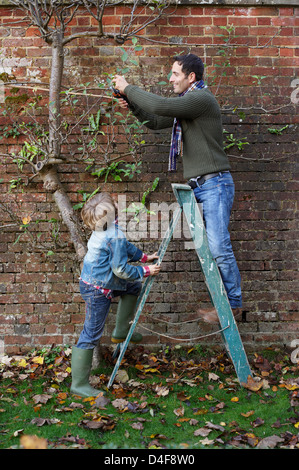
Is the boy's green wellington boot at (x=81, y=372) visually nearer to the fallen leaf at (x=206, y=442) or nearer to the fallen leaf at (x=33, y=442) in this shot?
the fallen leaf at (x=33, y=442)

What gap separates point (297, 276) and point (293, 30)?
2240 mm

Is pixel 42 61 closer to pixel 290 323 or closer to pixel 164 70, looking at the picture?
pixel 164 70

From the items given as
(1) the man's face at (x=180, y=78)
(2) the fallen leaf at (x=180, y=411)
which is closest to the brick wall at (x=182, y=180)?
(1) the man's face at (x=180, y=78)

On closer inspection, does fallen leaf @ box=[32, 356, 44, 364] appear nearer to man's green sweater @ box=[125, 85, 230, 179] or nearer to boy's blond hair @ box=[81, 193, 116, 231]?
boy's blond hair @ box=[81, 193, 116, 231]

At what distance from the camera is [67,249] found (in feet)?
13.2

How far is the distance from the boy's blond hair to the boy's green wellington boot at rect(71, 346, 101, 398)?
0.91m

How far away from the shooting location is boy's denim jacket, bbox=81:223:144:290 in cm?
Answer: 310

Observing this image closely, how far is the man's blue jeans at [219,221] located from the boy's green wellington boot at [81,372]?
1157mm

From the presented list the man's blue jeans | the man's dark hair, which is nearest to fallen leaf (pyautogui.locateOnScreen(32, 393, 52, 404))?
the man's blue jeans

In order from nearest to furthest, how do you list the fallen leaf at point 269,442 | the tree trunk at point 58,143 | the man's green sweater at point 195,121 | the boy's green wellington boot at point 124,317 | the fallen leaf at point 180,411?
the fallen leaf at point 269,442, the fallen leaf at point 180,411, the man's green sweater at point 195,121, the boy's green wellington boot at point 124,317, the tree trunk at point 58,143

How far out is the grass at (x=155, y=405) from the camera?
263 cm

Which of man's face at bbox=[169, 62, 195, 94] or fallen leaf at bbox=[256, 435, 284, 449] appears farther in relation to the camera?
man's face at bbox=[169, 62, 195, 94]
